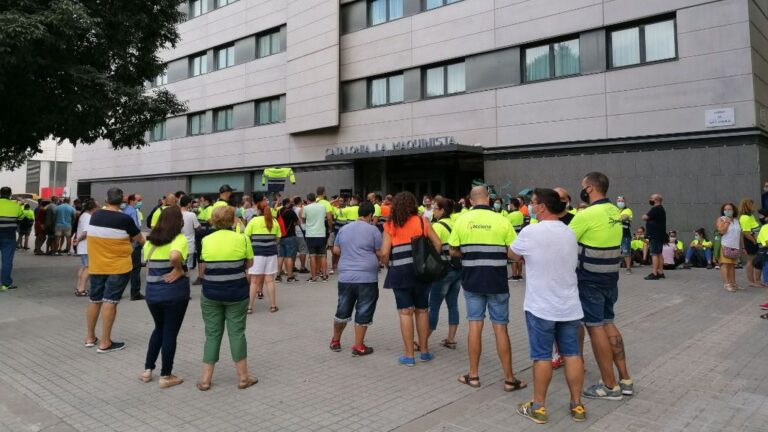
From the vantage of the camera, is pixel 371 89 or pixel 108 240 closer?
pixel 108 240

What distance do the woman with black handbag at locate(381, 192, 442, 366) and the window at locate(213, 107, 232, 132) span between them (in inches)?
993

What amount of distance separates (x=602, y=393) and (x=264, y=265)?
18.2ft

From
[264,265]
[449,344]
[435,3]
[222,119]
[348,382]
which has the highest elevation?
[435,3]

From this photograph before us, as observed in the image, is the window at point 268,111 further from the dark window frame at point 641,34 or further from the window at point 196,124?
the dark window frame at point 641,34


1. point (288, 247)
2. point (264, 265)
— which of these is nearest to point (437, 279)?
point (264, 265)

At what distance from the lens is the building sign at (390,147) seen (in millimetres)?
18391

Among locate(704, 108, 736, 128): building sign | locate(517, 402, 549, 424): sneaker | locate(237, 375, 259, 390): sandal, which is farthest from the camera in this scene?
locate(704, 108, 736, 128): building sign

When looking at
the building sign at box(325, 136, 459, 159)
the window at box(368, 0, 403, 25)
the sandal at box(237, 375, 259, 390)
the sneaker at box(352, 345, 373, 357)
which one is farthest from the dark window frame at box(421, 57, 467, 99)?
the sandal at box(237, 375, 259, 390)

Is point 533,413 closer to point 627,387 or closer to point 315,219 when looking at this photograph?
point 627,387

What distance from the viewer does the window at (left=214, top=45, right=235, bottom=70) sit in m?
28.9

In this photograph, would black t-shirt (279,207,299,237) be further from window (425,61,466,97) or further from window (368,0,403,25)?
window (368,0,403,25)

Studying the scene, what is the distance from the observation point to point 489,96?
724 inches

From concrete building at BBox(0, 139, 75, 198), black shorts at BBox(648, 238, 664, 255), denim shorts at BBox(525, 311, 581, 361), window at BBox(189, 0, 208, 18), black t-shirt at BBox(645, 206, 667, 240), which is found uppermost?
window at BBox(189, 0, 208, 18)

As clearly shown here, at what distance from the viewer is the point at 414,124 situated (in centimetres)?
2033
